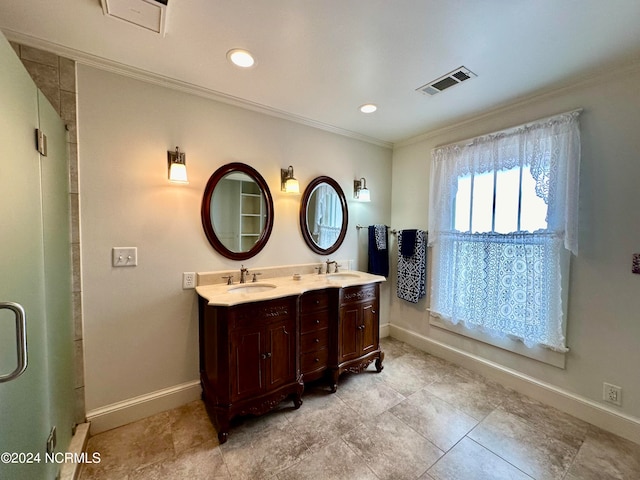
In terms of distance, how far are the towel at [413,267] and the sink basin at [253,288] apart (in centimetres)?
162

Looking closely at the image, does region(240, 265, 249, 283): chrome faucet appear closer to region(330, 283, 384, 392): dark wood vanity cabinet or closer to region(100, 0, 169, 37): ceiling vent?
region(330, 283, 384, 392): dark wood vanity cabinet

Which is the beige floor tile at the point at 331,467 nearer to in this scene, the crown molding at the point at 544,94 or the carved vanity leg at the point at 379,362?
the carved vanity leg at the point at 379,362

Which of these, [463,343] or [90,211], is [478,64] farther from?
[90,211]

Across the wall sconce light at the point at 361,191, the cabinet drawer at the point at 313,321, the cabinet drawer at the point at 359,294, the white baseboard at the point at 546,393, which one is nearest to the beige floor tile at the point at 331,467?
the cabinet drawer at the point at 313,321

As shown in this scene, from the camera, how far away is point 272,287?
2139 mm

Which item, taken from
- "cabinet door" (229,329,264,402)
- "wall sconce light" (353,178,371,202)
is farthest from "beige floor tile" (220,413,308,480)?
"wall sconce light" (353,178,371,202)

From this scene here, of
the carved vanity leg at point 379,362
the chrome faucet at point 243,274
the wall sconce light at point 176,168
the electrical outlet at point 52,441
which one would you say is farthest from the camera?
the carved vanity leg at point 379,362

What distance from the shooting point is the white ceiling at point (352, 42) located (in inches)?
50.8

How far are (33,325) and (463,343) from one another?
3.10m

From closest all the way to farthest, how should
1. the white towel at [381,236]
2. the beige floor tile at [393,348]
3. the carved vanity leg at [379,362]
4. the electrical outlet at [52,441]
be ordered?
the electrical outlet at [52,441]
the carved vanity leg at [379,362]
the beige floor tile at [393,348]
the white towel at [381,236]

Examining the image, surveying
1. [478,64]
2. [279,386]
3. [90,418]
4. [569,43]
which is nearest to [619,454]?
[279,386]

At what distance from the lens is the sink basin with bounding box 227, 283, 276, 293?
2.10 metres

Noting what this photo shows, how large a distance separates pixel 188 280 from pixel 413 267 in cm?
226

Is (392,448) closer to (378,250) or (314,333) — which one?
(314,333)
